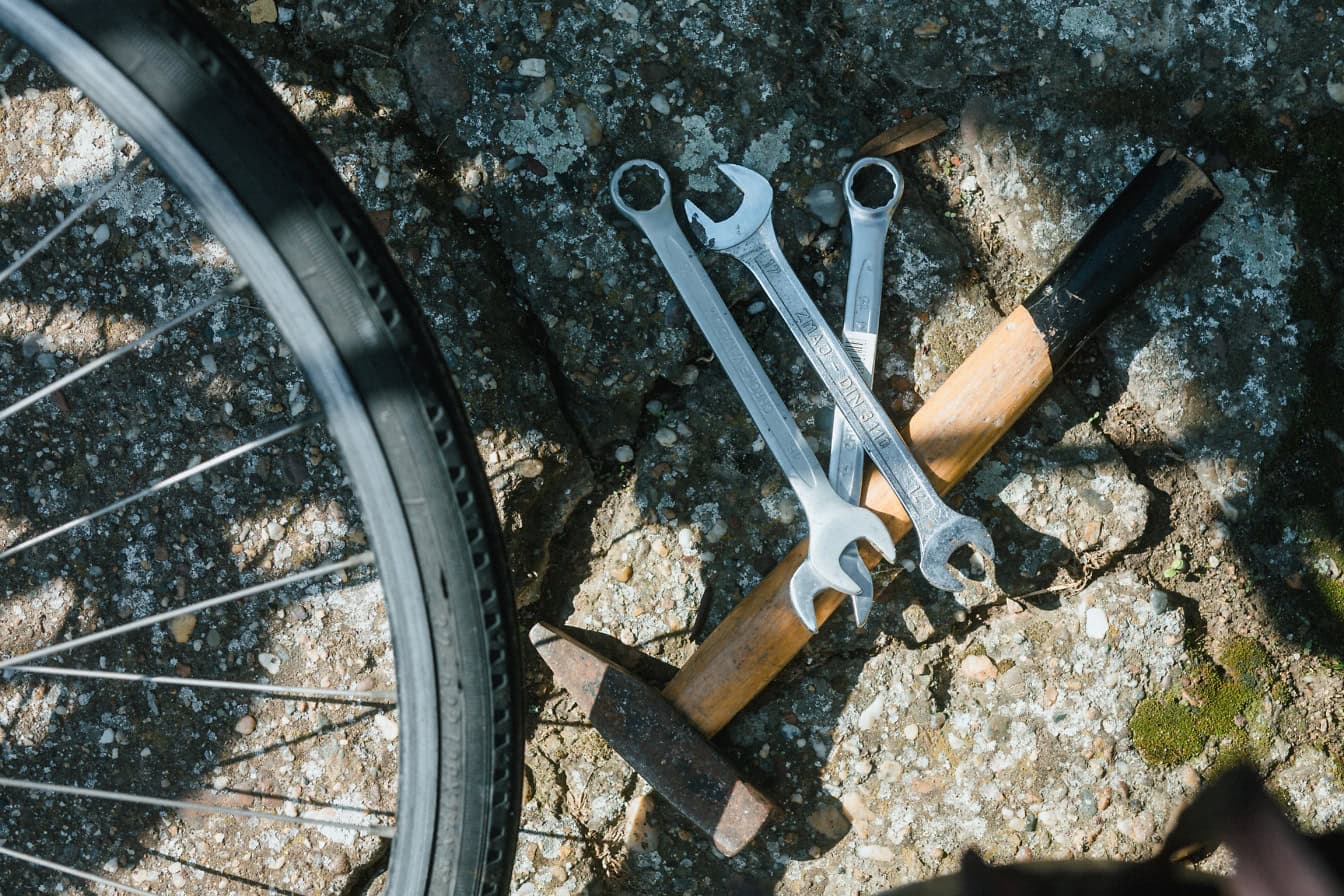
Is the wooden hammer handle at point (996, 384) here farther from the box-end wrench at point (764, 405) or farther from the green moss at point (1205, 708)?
the green moss at point (1205, 708)

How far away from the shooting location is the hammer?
1721 millimetres

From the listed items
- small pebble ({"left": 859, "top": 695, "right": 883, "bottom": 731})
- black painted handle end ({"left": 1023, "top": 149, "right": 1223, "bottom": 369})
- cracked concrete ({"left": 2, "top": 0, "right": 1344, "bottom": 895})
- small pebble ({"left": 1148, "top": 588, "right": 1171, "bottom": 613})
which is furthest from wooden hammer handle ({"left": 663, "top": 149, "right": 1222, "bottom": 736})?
small pebble ({"left": 1148, "top": 588, "right": 1171, "bottom": 613})

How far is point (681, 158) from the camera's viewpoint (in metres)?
1.88

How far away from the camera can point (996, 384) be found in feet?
5.68

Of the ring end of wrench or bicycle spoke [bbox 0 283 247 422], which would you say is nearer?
bicycle spoke [bbox 0 283 247 422]

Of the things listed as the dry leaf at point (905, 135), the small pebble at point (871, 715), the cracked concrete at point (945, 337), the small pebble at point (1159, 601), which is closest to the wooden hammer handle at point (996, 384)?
the cracked concrete at point (945, 337)

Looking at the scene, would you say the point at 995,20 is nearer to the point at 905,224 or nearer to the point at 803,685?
the point at 905,224

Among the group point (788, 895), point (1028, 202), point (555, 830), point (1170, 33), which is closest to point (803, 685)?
point (788, 895)

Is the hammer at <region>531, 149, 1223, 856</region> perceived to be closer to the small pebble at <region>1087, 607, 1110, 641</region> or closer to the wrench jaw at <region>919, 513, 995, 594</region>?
the wrench jaw at <region>919, 513, 995, 594</region>

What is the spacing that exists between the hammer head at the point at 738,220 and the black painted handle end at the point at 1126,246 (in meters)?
0.50

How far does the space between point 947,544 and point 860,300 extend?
0.46 metres

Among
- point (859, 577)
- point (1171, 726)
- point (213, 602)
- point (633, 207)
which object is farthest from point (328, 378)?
point (1171, 726)

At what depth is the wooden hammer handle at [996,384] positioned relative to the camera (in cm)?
172

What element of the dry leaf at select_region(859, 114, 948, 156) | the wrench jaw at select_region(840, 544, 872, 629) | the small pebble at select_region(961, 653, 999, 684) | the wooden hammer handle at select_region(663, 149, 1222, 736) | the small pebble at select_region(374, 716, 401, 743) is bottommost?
the small pebble at select_region(961, 653, 999, 684)
